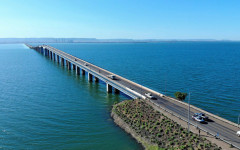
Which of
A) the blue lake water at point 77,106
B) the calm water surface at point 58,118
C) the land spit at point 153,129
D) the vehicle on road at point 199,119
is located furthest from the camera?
the blue lake water at point 77,106

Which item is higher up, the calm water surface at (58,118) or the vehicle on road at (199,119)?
the vehicle on road at (199,119)

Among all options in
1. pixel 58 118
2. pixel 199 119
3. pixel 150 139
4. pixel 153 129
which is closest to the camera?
pixel 150 139

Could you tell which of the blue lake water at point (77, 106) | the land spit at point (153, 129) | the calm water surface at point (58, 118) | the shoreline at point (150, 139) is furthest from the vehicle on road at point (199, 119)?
the blue lake water at point (77, 106)

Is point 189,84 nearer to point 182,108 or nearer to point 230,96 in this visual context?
point 230,96

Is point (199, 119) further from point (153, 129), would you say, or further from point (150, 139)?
point (150, 139)

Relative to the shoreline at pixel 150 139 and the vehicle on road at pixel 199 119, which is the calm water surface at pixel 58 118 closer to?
the shoreline at pixel 150 139

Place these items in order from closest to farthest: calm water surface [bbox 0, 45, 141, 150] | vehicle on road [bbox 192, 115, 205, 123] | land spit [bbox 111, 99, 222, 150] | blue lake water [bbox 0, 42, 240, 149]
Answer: land spit [bbox 111, 99, 222, 150], calm water surface [bbox 0, 45, 141, 150], vehicle on road [bbox 192, 115, 205, 123], blue lake water [bbox 0, 42, 240, 149]

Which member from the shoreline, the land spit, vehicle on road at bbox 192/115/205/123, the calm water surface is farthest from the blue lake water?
vehicle on road at bbox 192/115/205/123

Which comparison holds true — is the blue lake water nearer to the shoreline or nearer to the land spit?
the shoreline

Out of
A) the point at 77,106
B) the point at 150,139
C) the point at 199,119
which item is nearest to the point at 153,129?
the point at 150,139
